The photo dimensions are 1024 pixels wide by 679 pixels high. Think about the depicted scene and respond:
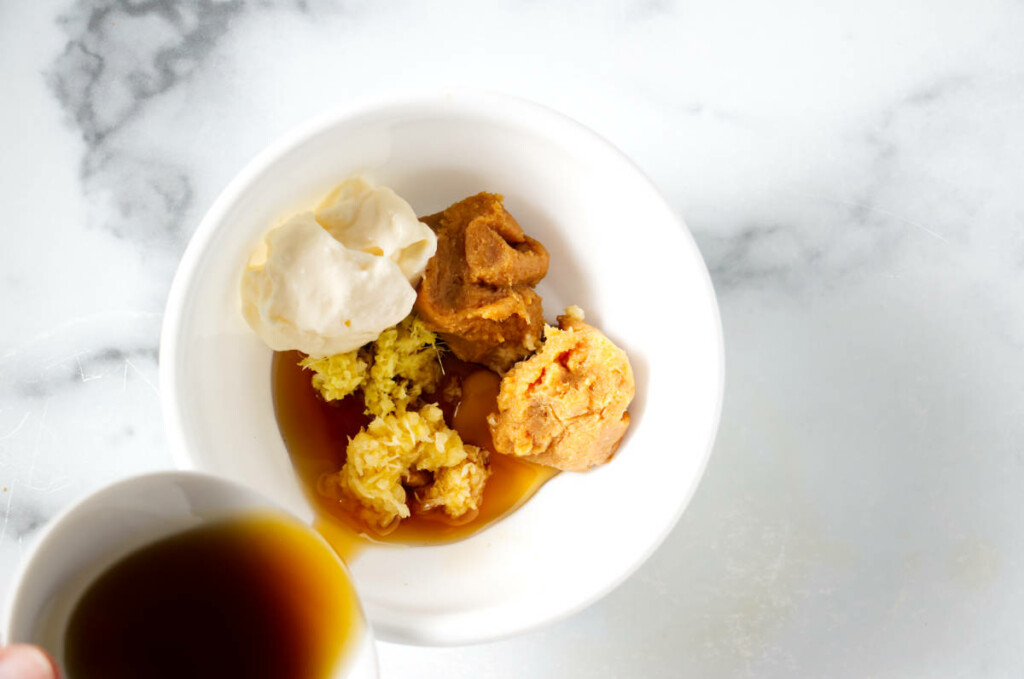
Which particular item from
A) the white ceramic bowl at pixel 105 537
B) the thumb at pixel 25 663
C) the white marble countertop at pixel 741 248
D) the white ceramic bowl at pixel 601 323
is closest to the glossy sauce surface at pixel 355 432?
the white ceramic bowl at pixel 601 323

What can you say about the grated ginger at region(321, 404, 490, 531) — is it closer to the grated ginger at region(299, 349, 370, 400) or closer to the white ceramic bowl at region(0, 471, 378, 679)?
the grated ginger at region(299, 349, 370, 400)

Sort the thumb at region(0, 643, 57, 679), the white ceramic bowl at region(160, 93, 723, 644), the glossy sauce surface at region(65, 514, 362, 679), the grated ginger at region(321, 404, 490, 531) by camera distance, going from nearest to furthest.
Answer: the thumb at region(0, 643, 57, 679) < the glossy sauce surface at region(65, 514, 362, 679) < the white ceramic bowl at region(160, 93, 723, 644) < the grated ginger at region(321, 404, 490, 531)

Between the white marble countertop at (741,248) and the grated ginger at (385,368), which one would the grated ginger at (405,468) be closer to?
the grated ginger at (385,368)

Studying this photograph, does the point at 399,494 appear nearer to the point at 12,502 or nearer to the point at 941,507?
the point at 12,502

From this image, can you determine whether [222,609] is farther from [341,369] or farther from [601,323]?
[601,323]

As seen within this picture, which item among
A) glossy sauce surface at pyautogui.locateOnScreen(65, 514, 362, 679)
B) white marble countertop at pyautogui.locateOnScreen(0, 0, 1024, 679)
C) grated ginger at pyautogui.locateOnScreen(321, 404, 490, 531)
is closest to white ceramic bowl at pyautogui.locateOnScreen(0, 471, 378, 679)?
glossy sauce surface at pyautogui.locateOnScreen(65, 514, 362, 679)

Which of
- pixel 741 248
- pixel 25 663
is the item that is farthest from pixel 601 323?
pixel 25 663
